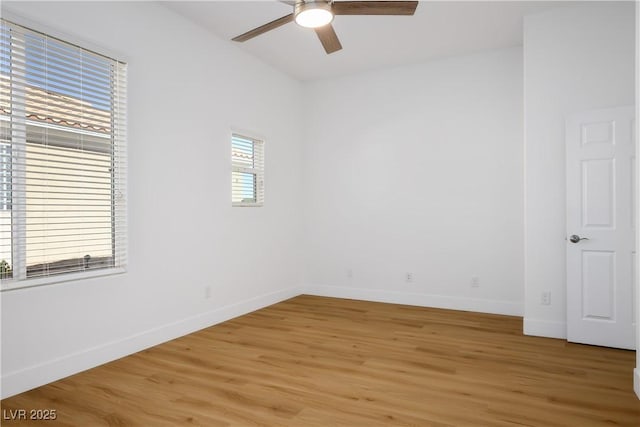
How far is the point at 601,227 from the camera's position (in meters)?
3.53

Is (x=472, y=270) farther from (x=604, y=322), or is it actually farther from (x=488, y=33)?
(x=488, y=33)

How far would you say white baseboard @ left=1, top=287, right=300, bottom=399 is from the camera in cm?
261

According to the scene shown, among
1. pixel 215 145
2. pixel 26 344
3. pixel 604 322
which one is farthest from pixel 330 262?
pixel 26 344

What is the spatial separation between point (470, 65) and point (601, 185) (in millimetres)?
2154

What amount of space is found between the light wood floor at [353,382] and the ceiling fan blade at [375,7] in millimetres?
2395

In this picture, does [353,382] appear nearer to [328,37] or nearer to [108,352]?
[108,352]

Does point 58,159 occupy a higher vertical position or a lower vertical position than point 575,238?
higher

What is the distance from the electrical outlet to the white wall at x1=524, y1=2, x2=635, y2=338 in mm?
29

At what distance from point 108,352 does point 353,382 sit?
193 centimetres

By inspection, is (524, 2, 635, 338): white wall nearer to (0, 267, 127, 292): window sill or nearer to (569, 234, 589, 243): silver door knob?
(569, 234, 589, 243): silver door knob

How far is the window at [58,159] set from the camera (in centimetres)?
261

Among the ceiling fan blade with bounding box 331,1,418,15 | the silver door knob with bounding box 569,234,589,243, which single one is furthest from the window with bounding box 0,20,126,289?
the silver door knob with bounding box 569,234,589,243

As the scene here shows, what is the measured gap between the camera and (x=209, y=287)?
4.23m

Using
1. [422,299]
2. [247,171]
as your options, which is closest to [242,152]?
[247,171]
